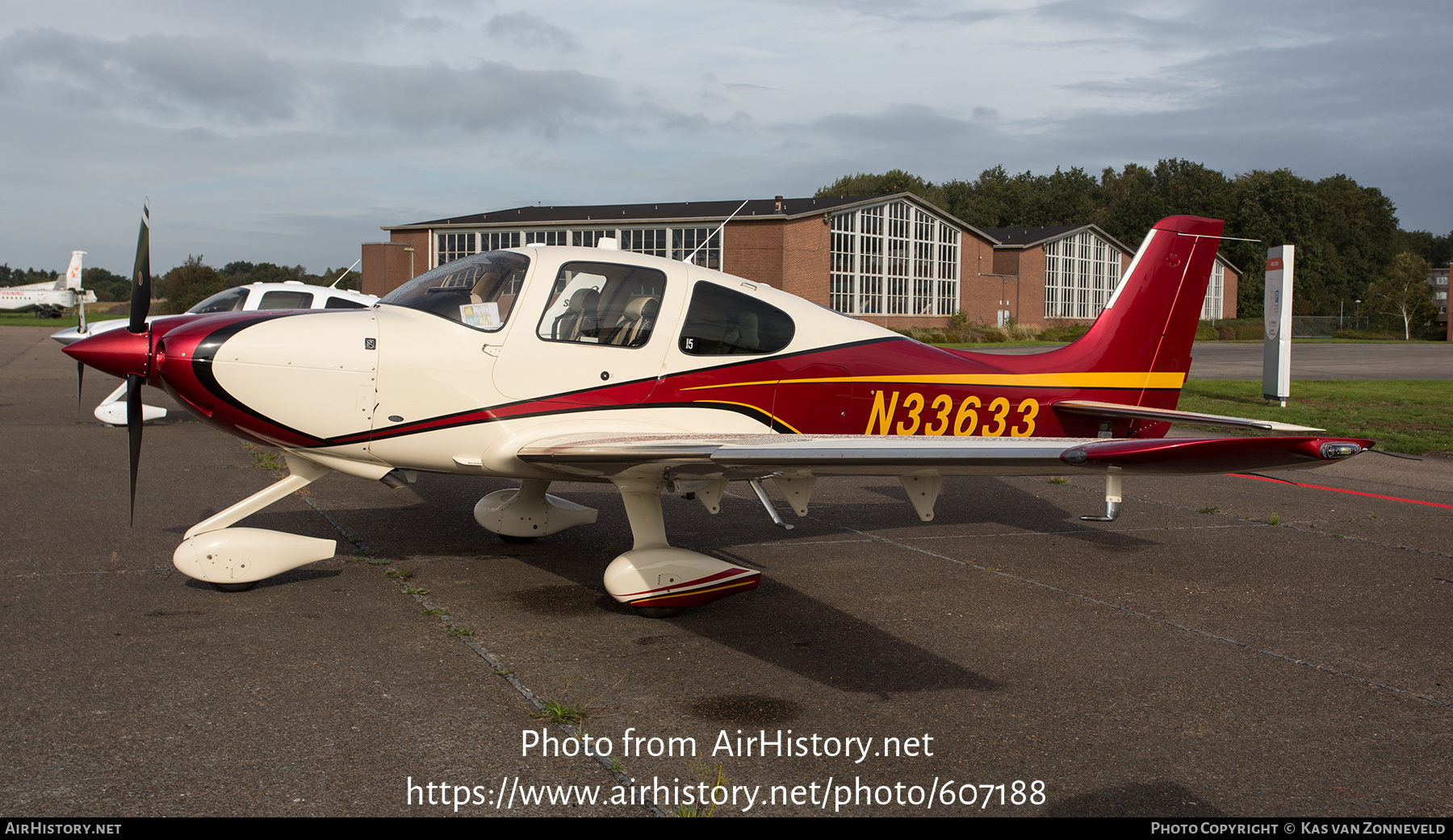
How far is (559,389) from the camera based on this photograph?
6137 millimetres

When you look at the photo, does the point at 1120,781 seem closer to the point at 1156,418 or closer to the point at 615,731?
the point at 615,731

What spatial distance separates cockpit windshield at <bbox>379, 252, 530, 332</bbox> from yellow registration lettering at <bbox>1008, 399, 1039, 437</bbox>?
155 inches

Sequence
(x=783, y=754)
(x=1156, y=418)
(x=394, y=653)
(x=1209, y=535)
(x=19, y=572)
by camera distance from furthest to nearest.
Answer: (x=1209, y=535), (x=1156, y=418), (x=19, y=572), (x=394, y=653), (x=783, y=754)

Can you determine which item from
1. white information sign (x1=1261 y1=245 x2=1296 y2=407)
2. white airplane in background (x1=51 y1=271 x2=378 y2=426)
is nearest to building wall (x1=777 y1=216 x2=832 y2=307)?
white information sign (x1=1261 y1=245 x2=1296 y2=407)

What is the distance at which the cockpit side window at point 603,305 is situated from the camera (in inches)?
243

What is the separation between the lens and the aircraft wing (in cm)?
356

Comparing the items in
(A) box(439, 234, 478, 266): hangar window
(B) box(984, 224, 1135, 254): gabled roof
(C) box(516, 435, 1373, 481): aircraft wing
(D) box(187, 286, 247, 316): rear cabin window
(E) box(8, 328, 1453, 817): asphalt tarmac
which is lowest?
(E) box(8, 328, 1453, 817): asphalt tarmac

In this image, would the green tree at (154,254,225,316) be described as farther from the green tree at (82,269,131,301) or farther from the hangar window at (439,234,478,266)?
the green tree at (82,269,131,301)

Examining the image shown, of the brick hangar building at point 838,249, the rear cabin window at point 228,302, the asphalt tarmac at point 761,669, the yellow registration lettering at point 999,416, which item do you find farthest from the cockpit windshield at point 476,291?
the brick hangar building at point 838,249

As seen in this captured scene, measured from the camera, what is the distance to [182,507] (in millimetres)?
8734

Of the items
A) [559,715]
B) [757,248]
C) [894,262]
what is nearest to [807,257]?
[757,248]

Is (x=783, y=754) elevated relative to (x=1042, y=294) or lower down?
lower down

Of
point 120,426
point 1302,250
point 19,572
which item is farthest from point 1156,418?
point 1302,250

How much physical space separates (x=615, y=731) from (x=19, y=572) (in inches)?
188
